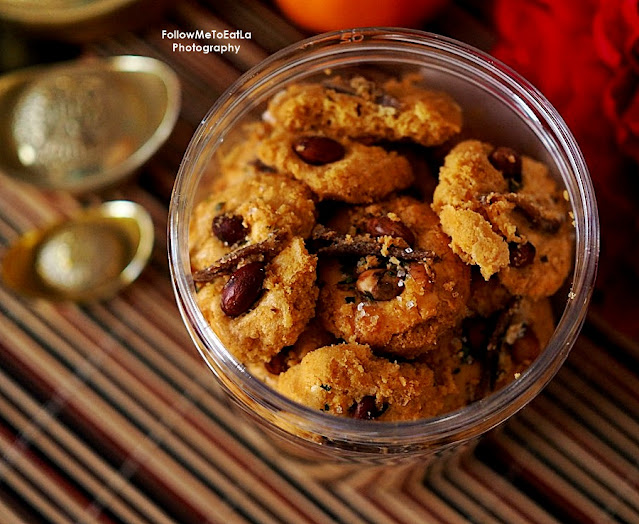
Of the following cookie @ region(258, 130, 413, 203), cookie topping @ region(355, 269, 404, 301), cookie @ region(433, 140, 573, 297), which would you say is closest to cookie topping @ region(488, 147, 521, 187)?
cookie @ region(433, 140, 573, 297)

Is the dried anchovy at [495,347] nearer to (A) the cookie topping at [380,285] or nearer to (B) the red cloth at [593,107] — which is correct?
(A) the cookie topping at [380,285]

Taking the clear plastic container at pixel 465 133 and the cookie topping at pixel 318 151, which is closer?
the clear plastic container at pixel 465 133

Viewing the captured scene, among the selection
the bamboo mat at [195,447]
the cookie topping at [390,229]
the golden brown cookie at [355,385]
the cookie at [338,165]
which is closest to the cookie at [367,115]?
the cookie at [338,165]

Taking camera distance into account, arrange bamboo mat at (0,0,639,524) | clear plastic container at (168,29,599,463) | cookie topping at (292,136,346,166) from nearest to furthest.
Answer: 1. clear plastic container at (168,29,599,463)
2. cookie topping at (292,136,346,166)
3. bamboo mat at (0,0,639,524)

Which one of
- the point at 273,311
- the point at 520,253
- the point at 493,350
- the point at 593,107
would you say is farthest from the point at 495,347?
the point at 593,107

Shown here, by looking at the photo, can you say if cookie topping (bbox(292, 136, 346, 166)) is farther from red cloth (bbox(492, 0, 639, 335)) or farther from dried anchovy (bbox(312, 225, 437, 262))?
red cloth (bbox(492, 0, 639, 335))
